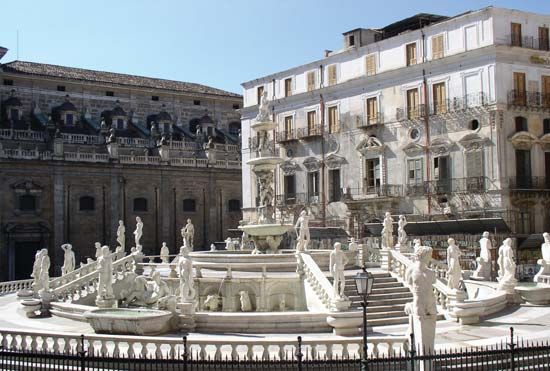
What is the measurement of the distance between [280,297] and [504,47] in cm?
1993

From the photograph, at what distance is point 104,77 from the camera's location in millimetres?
53719

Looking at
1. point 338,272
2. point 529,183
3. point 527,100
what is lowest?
point 338,272

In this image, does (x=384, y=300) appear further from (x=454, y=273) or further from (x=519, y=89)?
(x=519, y=89)

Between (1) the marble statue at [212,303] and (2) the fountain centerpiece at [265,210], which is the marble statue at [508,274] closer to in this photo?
(2) the fountain centerpiece at [265,210]

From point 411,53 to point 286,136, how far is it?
10.7 metres

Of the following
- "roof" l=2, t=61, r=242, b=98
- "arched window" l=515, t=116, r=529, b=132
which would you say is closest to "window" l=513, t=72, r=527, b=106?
"arched window" l=515, t=116, r=529, b=132

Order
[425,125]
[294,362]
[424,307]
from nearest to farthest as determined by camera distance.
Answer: [294,362] → [424,307] → [425,125]

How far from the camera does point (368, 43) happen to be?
42219mm

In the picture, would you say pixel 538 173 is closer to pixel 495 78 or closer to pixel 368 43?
pixel 495 78

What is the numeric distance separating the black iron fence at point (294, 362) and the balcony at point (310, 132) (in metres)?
30.2

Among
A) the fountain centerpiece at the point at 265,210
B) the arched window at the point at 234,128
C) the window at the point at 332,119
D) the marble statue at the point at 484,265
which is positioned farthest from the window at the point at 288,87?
the marble statue at the point at 484,265

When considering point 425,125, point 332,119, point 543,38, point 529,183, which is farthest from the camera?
point 332,119

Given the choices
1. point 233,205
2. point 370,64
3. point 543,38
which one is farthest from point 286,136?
point 543,38

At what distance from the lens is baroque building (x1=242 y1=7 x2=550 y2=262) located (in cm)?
3469
